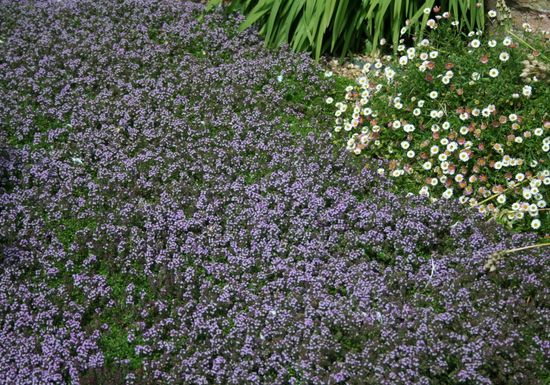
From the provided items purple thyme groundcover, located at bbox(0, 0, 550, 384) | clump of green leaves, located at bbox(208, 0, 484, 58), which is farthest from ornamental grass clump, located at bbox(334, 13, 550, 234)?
clump of green leaves, located at bbox(208, 0, 484, 58)

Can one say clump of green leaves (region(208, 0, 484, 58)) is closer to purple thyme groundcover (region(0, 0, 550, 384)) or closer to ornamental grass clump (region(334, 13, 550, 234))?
purple thyme groundcover (region(0, 0, 550, 384))

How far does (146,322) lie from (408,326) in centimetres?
169

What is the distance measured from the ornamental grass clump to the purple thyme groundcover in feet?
0.92

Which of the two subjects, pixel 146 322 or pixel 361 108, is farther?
pixel 361 108

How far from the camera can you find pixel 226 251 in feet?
16.1

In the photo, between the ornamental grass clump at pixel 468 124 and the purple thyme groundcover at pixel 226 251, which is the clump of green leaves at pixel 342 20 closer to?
the purple thyme groundcover at pixel 226 251

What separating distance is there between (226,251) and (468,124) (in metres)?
2.26

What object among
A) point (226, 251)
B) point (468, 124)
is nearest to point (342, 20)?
point (468, 124)

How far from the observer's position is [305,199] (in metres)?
5.27

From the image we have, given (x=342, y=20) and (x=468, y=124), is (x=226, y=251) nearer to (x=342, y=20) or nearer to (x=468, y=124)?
(x=468, y=124)

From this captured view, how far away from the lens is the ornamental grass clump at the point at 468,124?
17.4ft

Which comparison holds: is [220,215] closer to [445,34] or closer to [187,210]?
[187,210]

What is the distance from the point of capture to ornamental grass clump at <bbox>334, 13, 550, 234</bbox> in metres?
5.30

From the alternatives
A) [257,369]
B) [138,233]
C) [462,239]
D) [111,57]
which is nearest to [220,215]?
[138,233]
